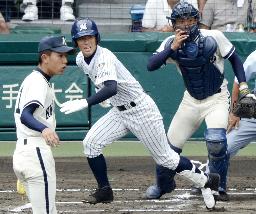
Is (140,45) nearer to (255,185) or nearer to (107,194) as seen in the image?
(255,185)

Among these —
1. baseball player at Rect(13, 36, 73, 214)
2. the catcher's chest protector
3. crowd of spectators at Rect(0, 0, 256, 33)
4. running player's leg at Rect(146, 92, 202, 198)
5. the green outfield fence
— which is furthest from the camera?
crowd of spectators at Rect(0, 0, 256, 33)

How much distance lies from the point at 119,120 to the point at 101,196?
680 millimetres

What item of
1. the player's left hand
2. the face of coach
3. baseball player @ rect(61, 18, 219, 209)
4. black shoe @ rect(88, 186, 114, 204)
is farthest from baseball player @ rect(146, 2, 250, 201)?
the face of coach

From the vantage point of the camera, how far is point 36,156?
5.81 metres

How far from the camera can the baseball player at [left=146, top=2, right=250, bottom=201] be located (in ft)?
25.9

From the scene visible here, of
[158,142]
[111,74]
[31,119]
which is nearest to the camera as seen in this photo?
[31,119]

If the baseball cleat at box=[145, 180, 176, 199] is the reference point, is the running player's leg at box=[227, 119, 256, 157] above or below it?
above

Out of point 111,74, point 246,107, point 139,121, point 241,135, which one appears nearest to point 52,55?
point 111,74

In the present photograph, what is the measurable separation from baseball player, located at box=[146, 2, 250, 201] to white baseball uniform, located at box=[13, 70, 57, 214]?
2.19 meters

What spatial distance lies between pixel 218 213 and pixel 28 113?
2435 millimetres

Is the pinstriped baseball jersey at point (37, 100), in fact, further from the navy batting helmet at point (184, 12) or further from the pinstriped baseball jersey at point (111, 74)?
the navy batting helmet at point (184, 12)

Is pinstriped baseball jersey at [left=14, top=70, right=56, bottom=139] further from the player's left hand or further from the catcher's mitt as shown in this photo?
the catcher's mitt

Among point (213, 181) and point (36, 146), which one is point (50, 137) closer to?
point (36, 146)

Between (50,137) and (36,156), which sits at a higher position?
(50,137)
